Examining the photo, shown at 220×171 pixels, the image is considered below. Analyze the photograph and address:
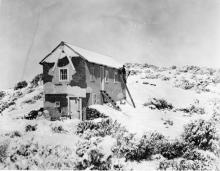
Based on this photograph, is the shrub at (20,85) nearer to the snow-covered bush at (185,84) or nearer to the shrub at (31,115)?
the shrub at (31,115)

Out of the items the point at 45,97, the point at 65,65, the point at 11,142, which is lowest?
the point at 11,142

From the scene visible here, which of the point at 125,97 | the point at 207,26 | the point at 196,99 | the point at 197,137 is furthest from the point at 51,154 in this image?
the point at 196,99

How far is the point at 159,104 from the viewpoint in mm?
30938

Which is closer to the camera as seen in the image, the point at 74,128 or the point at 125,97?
the point at 74,128

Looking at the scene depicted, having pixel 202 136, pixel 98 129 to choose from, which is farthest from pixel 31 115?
pixel 202 136

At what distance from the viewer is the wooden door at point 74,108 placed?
79.4ft

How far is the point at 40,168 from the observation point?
1398 cm

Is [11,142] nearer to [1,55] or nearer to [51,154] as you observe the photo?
[51,154]

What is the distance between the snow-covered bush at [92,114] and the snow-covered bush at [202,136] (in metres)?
8.12

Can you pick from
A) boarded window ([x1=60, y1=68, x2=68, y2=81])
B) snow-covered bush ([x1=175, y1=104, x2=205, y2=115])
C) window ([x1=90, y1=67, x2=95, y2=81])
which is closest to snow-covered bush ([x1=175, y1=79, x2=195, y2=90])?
snow-covered bush ([x1=175, y1=104, x2=205, y2=115])

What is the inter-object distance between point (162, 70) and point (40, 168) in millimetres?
49113

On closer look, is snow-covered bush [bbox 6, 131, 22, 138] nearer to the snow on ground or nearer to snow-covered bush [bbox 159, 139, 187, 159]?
the snow on ground

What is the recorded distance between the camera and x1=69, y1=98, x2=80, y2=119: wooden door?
24.2m

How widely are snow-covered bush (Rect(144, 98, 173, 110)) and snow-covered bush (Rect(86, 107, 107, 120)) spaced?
27.5 ft
